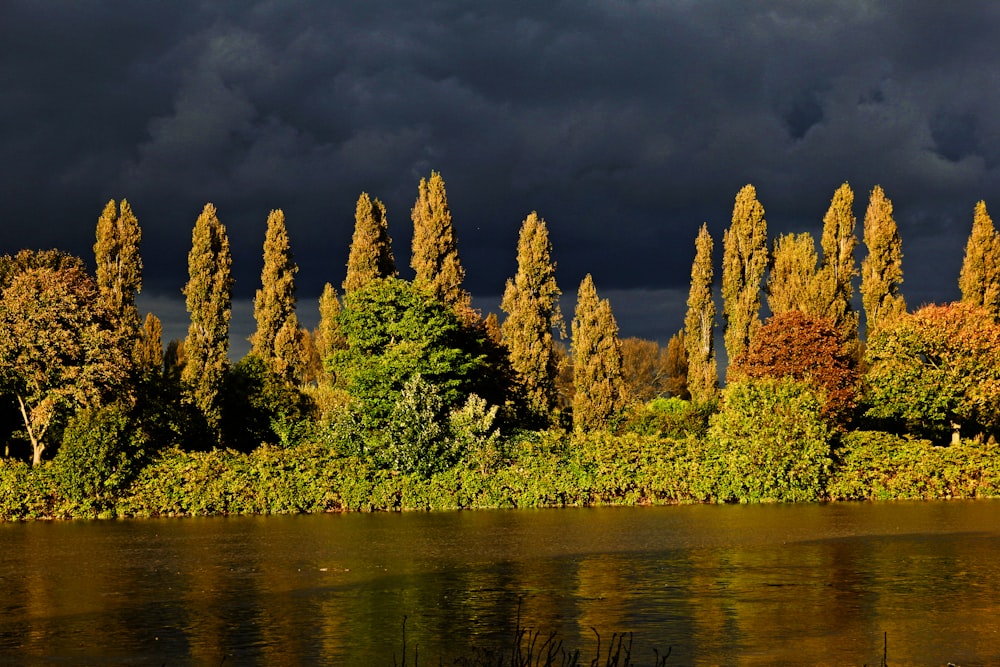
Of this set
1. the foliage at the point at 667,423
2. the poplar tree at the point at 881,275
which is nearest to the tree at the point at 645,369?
the poplar tree at the point at 881,275

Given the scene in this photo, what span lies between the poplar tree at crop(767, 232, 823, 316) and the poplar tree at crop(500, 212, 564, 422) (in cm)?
1471

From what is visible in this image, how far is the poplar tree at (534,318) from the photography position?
6738 centimetres

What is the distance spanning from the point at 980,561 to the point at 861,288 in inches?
1893

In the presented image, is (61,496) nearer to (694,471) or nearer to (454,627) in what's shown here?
(694,471)

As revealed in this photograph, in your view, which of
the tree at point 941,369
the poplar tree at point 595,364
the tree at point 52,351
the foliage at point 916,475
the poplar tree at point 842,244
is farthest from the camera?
the poplar tree at point 842,244

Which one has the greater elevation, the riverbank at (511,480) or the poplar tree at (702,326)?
the poplar tree at (702,326)

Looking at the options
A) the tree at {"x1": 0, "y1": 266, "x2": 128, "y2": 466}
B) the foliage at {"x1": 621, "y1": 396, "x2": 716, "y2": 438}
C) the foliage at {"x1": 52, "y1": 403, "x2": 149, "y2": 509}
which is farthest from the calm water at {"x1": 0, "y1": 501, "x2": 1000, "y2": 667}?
the foliage at {"x1": 621, "y1": 396, "x2": 716, "y2": 438}

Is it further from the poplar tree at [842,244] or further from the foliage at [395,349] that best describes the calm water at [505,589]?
the poplar tree at [842,244]

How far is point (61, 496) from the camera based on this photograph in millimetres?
46281

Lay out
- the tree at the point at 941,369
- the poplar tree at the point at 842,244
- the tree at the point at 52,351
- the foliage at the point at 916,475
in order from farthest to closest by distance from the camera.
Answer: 1. the poplar tree at the point at 842,244
2. the tree at the point at 941,369
3. the foliage at the point at 916,475
4. the tree at the point at 52,351

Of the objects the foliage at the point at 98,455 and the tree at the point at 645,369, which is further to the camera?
the tree at the point at 645,369

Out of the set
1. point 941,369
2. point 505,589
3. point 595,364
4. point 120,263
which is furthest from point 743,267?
point 505,589

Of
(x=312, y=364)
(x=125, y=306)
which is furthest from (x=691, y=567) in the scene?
(x=312, y=364)

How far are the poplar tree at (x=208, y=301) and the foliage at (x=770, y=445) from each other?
29.7 meters
